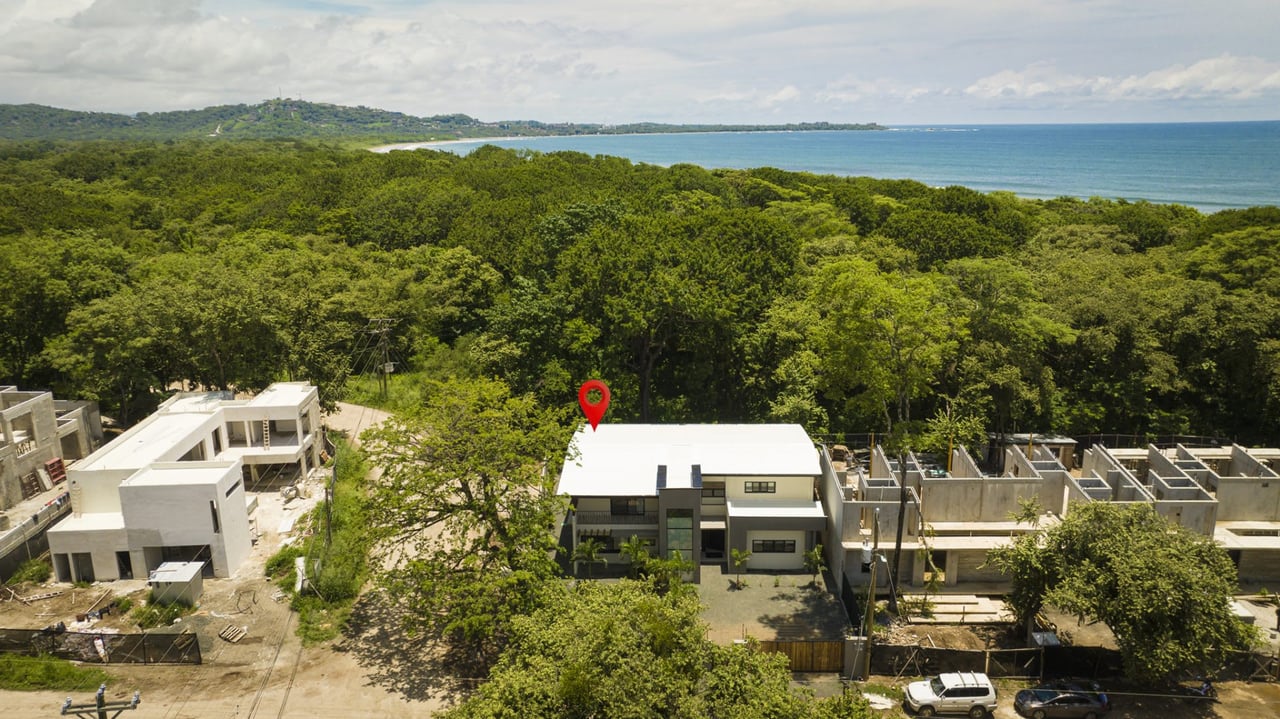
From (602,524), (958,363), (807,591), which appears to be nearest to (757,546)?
(807,591)

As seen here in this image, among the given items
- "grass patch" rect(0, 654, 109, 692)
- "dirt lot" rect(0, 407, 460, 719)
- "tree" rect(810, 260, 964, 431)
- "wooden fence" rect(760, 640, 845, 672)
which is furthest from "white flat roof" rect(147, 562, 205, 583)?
"tree" rect(810, 260, 964, 431)

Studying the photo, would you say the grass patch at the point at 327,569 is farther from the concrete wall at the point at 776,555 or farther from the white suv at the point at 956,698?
the white suv at the point at 956,698

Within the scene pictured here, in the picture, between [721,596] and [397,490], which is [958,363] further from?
[397,490]

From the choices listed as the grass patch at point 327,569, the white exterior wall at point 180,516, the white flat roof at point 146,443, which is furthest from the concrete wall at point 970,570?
the white flat roof at point 146,443

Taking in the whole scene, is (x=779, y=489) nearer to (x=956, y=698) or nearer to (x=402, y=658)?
(x=956, y=698)

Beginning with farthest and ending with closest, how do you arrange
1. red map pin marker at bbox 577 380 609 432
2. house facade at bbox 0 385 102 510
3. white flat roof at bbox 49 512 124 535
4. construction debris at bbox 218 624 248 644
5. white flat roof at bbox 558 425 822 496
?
red map pin marker at bbox 577 380 609 432, house facade at bbox 0 385 102 510, white flat roof at bbox 558 425 822 496, white flat roof at bbox 49 512 124 535, construction debris at bbox 218 624 248 644

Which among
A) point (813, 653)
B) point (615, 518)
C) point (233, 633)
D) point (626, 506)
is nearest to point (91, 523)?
point (233, 633)

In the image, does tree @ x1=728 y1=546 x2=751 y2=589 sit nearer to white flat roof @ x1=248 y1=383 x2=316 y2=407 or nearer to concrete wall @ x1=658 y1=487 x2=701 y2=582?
concrete wall @ x1=658 y1=487 x2=701 y2=582
